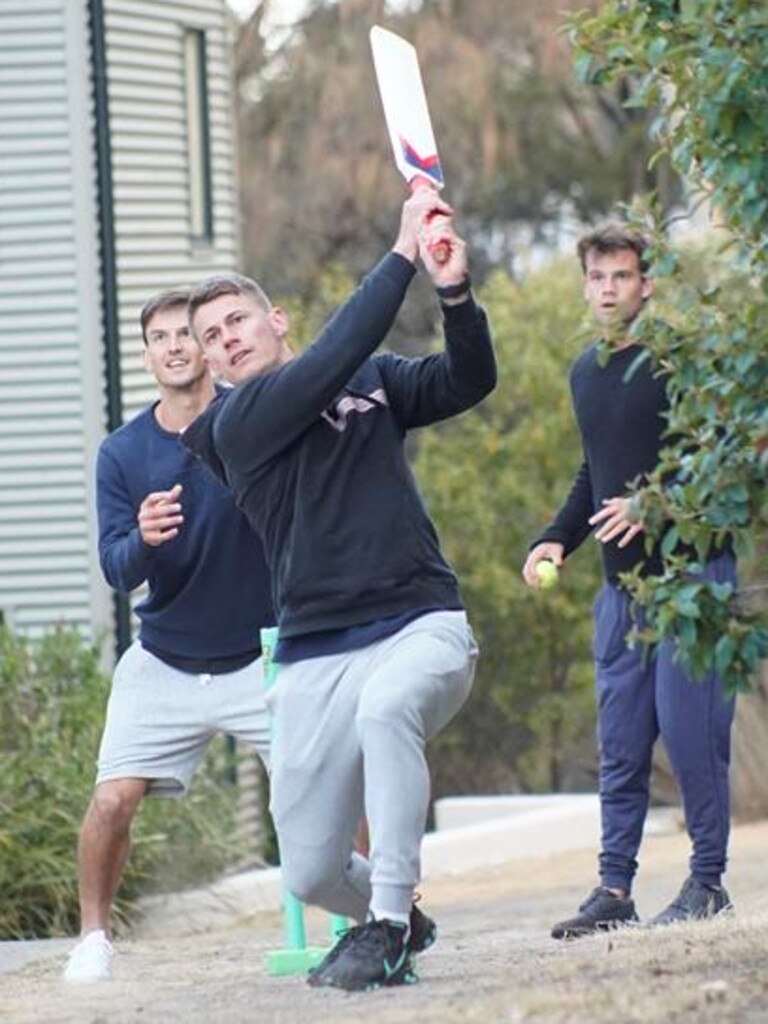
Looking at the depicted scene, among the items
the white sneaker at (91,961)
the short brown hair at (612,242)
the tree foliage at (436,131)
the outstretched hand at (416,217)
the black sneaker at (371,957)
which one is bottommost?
the white sneaker at (91,961)

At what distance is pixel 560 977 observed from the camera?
23.1 ft

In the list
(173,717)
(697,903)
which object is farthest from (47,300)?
(697,903)

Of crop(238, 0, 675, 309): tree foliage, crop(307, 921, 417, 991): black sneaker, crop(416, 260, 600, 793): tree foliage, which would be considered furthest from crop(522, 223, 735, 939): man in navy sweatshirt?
crop(238, 0, 675, 309): tree foliage

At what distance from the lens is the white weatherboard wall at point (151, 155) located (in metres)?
17.1

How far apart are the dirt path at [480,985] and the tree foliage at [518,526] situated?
11.8m

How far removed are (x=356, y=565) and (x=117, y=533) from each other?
5.13 feet

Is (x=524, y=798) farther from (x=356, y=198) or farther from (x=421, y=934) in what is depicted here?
(x=356, y=198)

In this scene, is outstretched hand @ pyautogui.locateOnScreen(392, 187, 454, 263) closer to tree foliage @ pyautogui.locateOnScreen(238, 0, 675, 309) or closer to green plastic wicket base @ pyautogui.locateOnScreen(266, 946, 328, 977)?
green plastic wicket base @ pyautogui.locateOnScreen(266, 946, 328, 977)

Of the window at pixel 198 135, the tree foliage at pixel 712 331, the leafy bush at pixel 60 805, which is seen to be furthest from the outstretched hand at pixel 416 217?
the window at pixel 198 135

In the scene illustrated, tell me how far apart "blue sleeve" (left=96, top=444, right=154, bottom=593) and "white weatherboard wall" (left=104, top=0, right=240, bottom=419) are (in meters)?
8.19

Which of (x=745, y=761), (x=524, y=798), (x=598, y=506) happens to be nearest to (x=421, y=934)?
(x=598, y=506)

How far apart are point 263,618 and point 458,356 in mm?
1654

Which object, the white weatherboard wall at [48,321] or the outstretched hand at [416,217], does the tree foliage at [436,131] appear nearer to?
the white weatherboard wall at [48,321]

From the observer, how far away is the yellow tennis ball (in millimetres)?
8680
